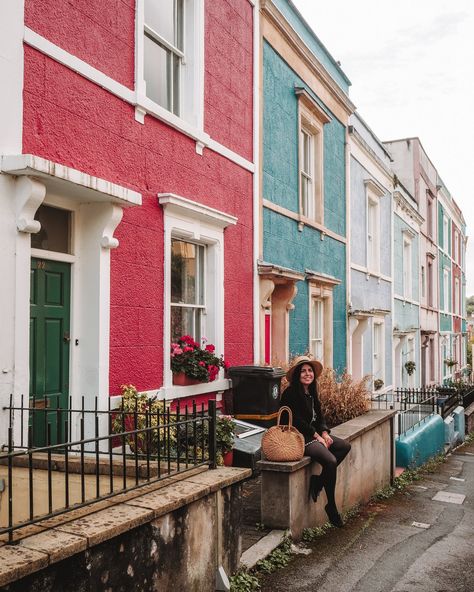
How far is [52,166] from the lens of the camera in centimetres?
568

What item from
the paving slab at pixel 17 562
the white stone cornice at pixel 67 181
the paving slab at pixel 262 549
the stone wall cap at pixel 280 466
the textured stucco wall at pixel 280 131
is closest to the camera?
the paving slab at pixel 17 562

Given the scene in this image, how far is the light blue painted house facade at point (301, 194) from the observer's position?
10.8 metres

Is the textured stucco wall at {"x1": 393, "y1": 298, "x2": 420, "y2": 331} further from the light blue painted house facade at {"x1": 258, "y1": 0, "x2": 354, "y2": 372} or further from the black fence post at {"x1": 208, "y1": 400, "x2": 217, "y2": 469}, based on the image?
the black fence post at {"x1": 208, "y1": 400, "x2": 217, "y2": 469}

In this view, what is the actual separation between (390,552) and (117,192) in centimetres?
430

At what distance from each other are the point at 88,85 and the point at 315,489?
182 inches

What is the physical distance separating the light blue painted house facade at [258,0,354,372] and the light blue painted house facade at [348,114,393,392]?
0.88 meters

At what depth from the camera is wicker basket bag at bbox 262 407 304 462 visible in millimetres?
5945

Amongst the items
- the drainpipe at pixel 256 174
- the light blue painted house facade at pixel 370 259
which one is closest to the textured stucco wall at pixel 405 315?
the light blue painted house facade at pixel 370 259

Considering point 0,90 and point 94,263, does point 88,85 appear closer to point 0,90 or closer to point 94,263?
point 0,90

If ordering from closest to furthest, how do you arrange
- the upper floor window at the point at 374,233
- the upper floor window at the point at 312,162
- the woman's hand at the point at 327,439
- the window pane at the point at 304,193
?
the woman's hand at the point at 327,439, the upper floor window at the point at 312,162, the window pane at the point at 304,193, the upper floor window at the point at 374,233

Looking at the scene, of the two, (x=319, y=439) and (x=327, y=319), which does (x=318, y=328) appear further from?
(x=319, y=439)

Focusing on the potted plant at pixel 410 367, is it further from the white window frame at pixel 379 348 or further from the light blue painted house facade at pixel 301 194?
the light blue painted house facade at pixel 301 194

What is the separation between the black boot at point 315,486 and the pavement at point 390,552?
1.32ft

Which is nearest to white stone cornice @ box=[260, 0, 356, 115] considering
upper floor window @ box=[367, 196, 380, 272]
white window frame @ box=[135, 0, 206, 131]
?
white window frame @ box=[135, 0, 206, 131]
